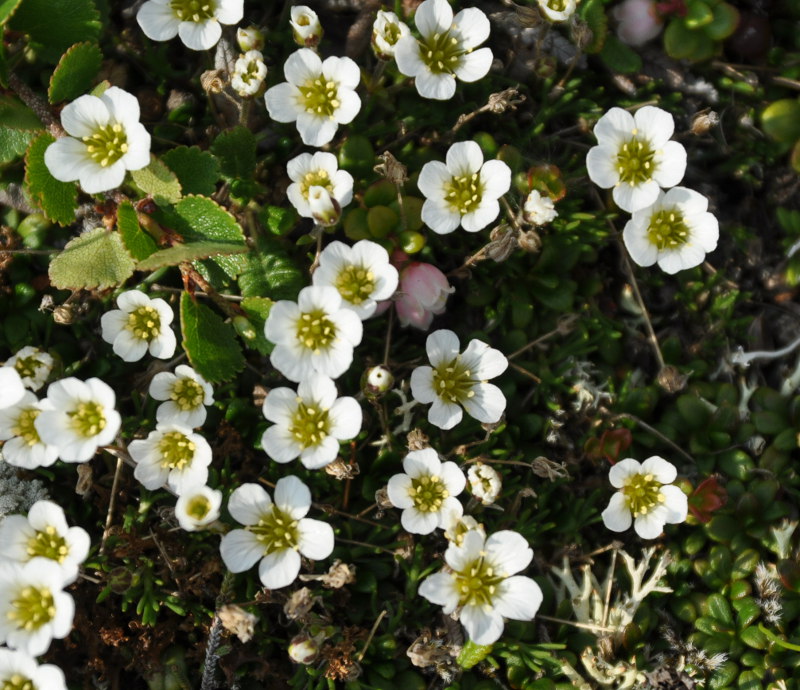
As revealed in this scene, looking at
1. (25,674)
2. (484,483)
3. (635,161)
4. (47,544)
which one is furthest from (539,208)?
(25,674)

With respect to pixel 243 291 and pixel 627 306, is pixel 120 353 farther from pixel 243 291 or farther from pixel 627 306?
pixel 627 306

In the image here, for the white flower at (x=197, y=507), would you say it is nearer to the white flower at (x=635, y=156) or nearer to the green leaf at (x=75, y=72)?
the green leaf at (x=75, y=72)

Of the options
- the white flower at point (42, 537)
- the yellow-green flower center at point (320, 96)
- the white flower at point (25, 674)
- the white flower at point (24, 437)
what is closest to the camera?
the white flower at point (25, 674)

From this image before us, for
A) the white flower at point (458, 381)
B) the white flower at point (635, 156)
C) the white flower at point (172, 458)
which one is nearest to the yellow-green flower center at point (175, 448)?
the white flower at point (172, 458)

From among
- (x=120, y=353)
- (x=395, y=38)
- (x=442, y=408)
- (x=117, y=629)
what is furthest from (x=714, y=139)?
(x=117, y=629)

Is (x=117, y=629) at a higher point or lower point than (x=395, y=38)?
lower

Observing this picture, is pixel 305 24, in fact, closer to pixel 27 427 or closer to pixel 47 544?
pixel 27 427

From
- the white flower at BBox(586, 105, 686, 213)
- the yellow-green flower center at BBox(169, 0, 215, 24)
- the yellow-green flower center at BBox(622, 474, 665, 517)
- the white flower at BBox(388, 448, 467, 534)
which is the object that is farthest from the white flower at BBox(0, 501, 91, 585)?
the white flower at BBox(586, 105, 686, 213)
